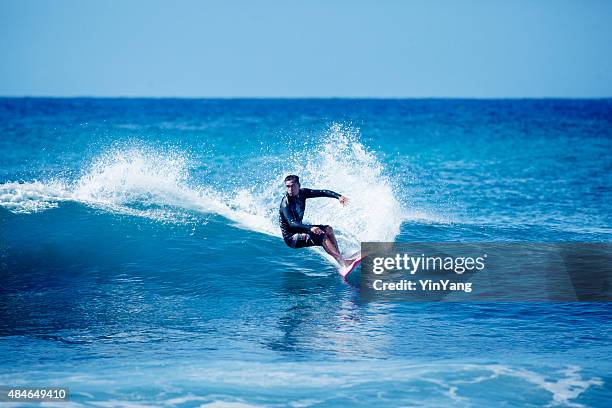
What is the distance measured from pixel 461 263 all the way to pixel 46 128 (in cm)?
3986

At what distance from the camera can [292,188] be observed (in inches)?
Result: 440

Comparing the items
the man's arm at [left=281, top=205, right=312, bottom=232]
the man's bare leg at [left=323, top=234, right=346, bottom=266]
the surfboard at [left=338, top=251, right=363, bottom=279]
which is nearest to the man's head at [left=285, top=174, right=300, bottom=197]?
the man's arm at [left=281, top=205, right=312, bottom=232]

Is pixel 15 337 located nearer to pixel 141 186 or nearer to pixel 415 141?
pixel 141 186

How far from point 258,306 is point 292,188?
1971mm

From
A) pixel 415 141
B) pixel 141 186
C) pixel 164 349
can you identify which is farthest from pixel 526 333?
pixel 415 141

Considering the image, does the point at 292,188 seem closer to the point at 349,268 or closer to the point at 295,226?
the point at 295,226

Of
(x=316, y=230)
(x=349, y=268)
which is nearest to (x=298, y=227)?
(x=316, y=230)

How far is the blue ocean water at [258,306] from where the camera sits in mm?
7730

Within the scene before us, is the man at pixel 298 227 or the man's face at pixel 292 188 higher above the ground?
the man's face at pixel 292 188

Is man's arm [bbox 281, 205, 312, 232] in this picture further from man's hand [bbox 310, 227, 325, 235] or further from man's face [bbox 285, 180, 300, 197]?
man's face [bbox 285, 180, 300, 197]

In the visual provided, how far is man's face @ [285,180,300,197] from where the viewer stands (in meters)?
→ 11.1

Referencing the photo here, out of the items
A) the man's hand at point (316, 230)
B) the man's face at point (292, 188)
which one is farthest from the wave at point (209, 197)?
the man's face at point (292, 188)

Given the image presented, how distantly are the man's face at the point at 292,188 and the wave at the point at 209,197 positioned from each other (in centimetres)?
260

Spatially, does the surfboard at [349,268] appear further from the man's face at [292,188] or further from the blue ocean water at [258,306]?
the man's face at [292,188]
